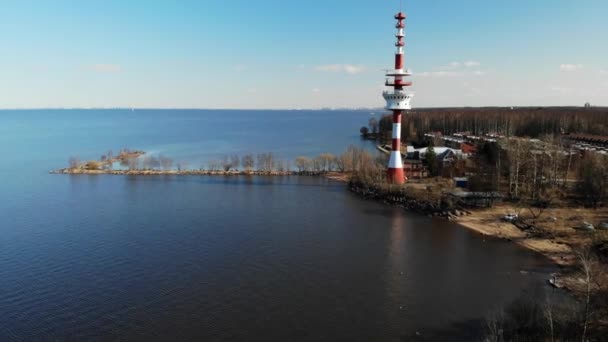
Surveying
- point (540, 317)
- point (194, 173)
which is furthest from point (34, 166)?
point (540, 317)

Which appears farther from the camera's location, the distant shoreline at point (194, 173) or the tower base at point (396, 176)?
the distant shoreline at point (194, 173)

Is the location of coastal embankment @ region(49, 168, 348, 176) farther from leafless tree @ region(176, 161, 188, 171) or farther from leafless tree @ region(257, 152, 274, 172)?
leafless tree @ region(176, 161, 188, 171)

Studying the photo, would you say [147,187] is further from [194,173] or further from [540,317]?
[540,317]

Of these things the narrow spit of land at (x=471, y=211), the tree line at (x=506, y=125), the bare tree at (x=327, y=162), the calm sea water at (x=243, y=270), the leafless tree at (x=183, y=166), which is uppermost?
the tree line at (x=506, y=125)

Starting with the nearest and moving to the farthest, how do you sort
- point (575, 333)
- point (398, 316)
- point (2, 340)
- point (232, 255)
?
1. point (575, 333)
2. point (2, 340)
3. point (398, 316)
4. point (232, 255)

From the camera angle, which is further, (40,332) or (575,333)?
(40,332)

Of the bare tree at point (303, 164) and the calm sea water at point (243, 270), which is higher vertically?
the bare tree at point (303, 164)

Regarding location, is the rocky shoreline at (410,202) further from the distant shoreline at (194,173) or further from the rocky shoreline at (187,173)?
the rocky shoreline at (187,173)

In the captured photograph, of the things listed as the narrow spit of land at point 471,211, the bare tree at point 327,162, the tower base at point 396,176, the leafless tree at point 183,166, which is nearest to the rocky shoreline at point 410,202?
the narrow spit of land at point 471,211
